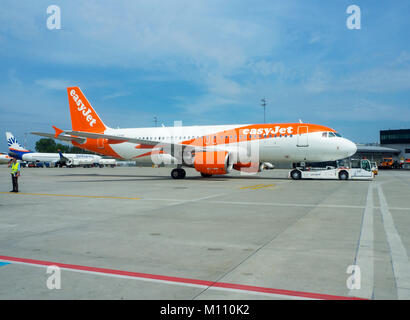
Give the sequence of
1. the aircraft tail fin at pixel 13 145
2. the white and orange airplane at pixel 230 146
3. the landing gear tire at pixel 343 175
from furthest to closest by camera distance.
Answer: the aircraft tail fin at pixel 13 145 < the landing gear tire at pixel 343 175 < the white and orange airplane at pixel 230 146

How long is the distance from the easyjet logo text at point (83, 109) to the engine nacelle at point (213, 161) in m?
11.7

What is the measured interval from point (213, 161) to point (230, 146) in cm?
259

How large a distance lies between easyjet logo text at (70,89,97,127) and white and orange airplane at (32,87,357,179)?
2434 mm

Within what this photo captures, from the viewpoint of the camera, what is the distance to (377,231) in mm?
6551

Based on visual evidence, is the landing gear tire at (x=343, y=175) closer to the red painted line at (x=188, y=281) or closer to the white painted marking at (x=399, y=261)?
the white painted marking at (x=399, y=261)

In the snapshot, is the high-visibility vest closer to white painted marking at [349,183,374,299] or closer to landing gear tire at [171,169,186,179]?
landing gear tire at [171,169,186,179]

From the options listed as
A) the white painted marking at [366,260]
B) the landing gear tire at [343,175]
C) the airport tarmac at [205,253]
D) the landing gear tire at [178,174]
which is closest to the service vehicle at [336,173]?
the landing gear tire at [343,175]

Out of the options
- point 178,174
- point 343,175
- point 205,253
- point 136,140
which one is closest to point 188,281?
point 205,253

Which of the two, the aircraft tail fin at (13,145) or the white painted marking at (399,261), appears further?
the aircraft tail fin at (13,145)

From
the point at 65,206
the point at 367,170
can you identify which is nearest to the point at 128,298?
the point at 65,206

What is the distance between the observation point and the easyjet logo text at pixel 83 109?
87.6 feet

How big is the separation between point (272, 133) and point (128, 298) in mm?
19346

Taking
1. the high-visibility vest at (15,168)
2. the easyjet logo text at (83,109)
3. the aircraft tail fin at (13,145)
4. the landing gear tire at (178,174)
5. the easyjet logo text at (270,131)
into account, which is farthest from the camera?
the aircraft tail fin at (13,145)
